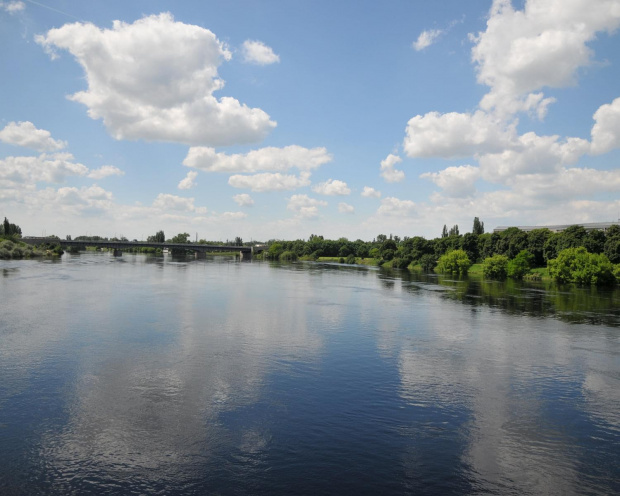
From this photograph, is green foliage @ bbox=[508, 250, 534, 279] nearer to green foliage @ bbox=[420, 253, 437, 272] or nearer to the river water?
green foliage @ bbox=[420, 253, 437, 272]

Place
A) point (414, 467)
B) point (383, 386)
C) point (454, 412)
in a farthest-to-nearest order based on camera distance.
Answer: point (383, 386) < point (454, 412) < point (414, 467)

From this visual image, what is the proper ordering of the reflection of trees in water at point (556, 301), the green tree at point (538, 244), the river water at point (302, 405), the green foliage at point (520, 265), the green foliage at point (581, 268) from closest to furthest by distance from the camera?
the river water at point (302, 405), the reflection of trees in water at point (556, 301), the green foliage at point (581, 268), the green foliage at point (520, 265), the green tree at point (538, 244)

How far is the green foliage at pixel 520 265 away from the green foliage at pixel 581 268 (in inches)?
512

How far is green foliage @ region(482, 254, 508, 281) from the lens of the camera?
357 ft

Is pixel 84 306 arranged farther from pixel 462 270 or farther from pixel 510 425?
pixel 462 270

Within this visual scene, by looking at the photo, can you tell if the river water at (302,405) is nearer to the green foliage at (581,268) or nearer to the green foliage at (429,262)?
the green foliage at (581,268)

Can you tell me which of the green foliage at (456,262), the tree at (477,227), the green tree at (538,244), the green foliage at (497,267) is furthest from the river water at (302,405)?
the tree at (477,227)

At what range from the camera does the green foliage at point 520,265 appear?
108812 mm

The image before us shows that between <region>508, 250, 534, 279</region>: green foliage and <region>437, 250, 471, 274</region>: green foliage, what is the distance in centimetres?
1377

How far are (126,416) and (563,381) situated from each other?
23.5 meters

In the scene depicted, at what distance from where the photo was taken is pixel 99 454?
52.4ft

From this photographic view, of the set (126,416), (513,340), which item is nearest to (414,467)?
(126,416)

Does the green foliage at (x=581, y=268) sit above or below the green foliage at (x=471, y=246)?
below

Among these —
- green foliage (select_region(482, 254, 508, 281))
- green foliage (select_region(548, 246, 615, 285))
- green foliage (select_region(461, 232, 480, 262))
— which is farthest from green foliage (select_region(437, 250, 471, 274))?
green foliage (select_region(548, 246, 615, 285))
